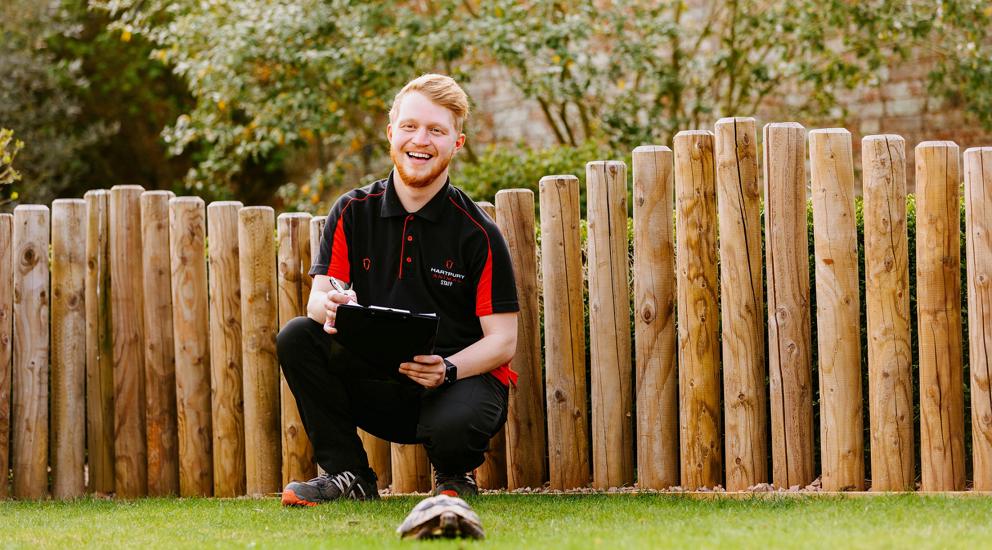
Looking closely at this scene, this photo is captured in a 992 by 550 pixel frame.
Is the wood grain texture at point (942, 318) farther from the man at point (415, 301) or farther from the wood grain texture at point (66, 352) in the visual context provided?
the wood grain texture at point (66, 352)

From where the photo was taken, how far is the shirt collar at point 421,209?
3.97 m

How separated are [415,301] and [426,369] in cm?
30

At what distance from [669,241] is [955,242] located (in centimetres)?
95

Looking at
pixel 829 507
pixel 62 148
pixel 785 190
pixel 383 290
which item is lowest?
pixel 829 507

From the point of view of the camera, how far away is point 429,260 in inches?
155

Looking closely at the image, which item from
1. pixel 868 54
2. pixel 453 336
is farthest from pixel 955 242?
pixel 868 54

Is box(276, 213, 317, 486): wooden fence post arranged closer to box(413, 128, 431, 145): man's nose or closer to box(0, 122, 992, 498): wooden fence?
box(0, 122, 992, 498): wooden fence

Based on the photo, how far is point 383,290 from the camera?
3975mm

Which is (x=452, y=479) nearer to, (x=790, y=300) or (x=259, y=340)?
(x=259, y=340)

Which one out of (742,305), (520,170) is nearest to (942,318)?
(742,305)

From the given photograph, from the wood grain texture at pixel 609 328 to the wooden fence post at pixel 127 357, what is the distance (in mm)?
1857

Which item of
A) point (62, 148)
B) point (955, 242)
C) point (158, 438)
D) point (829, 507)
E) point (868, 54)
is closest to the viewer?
point (829, 507)

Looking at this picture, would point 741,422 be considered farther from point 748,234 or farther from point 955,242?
point 955,242

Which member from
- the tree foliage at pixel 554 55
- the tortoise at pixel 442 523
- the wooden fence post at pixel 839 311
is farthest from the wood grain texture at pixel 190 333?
the tree foliage at pixel 554 55
